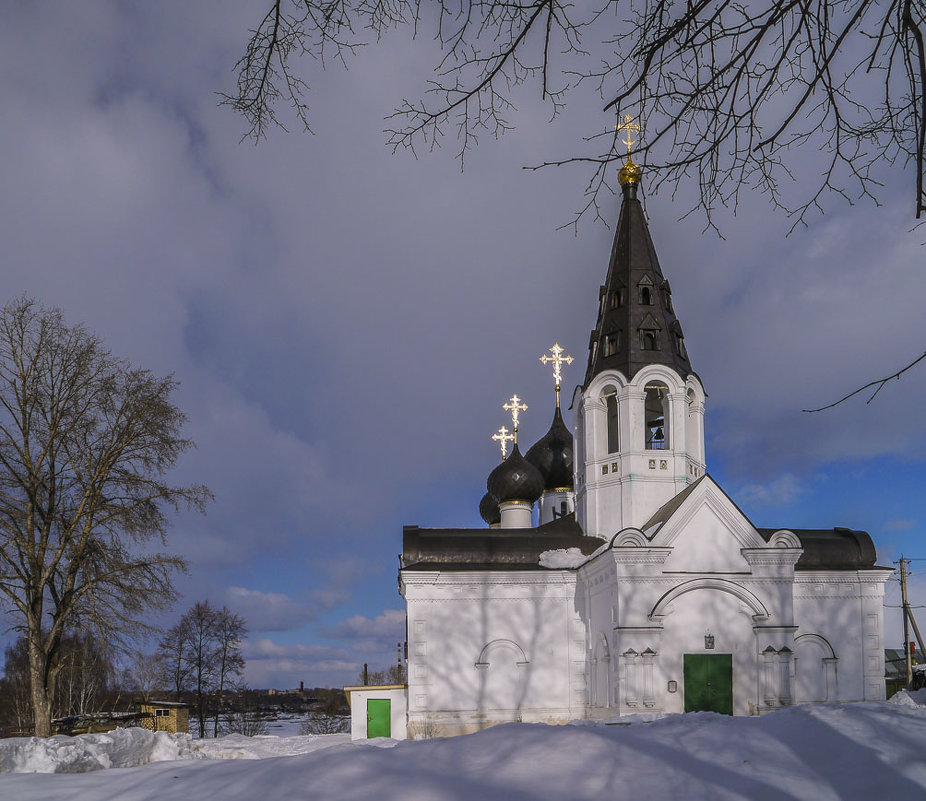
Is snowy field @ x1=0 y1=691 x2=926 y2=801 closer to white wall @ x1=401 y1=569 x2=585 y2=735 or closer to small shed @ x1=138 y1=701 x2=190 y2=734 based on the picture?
small shed @ x1=138 y1=701 x2=190 y2=734

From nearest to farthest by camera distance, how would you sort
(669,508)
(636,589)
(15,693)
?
1. (636,589)
2. (669,508)
3. (15,693)

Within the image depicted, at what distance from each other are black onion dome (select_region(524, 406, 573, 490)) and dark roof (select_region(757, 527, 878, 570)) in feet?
32.4

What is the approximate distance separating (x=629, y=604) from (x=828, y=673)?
17.8 ft

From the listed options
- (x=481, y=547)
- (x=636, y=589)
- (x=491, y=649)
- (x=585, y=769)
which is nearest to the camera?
(x=585, y=769)

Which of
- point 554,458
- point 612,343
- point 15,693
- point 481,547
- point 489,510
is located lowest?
point 15,693

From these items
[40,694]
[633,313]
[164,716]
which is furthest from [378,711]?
[633,313]

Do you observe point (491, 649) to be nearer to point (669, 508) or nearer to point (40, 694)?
point (669, 508)

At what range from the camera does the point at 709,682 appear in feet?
59.2

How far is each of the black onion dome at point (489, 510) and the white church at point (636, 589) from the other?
6.96 meters

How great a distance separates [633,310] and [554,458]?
878 centimetres

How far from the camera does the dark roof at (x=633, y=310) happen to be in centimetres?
2234

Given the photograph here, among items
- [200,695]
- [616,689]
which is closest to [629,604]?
[616,689]

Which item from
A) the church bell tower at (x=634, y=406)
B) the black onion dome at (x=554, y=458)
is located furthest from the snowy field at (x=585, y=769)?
the black onion dome at (x=554, y=458)

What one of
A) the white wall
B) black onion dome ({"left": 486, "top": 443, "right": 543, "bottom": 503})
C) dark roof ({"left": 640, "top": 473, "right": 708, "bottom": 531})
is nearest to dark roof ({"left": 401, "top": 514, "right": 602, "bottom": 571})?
the white wall
